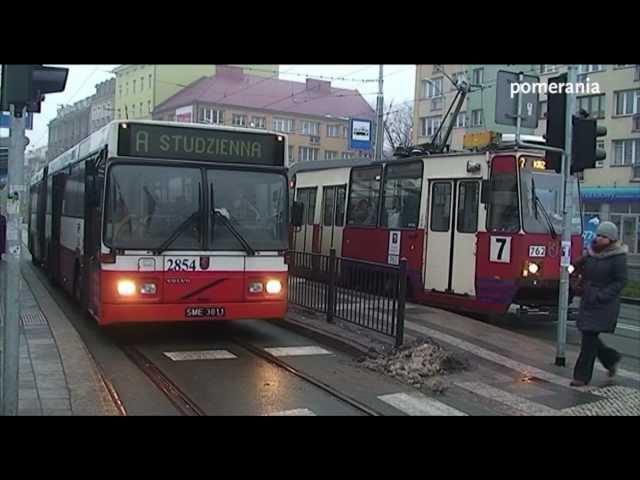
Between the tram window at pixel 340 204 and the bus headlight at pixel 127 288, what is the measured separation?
27.4 feet

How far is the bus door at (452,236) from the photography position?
12.7 metres

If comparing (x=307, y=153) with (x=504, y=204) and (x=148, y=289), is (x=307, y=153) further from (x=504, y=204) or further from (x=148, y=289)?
(x=148, y=289)

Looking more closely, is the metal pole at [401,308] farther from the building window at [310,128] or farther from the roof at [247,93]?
the building window at [310,128]

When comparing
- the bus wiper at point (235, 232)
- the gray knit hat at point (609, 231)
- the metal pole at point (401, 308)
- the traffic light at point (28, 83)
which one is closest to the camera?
the traffic light at point (28, 83)

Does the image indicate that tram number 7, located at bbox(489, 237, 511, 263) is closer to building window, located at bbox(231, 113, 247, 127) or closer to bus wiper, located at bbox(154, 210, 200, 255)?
bus wiper, located at bbox(154, 210, 200, 255)

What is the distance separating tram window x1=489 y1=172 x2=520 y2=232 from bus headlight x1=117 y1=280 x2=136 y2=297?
5963 mm

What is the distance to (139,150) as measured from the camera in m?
9.63

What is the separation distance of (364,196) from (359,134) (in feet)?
38.3

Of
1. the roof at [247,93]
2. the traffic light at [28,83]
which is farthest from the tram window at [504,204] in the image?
the roof at [247,93]

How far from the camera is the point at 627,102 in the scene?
45875 millimetres

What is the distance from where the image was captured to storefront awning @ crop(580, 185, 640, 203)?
4466 centimetres

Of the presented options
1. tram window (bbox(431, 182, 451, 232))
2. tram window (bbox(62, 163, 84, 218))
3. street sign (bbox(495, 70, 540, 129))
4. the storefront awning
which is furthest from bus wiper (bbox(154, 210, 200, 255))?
the storefront awning

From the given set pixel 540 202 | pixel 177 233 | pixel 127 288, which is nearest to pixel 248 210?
pixel 177 233
